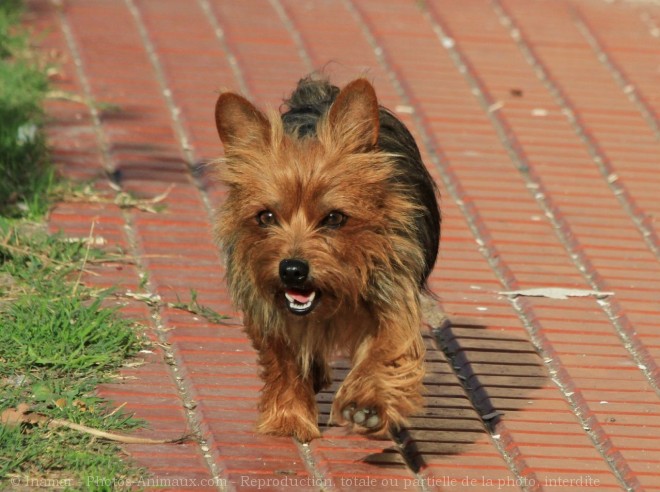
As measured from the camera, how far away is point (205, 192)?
22.6 ft

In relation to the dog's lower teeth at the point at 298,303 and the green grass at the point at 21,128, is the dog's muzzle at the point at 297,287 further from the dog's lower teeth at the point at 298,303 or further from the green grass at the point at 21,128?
the green grass at the point at 21,128

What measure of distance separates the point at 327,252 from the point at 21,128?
10.2 ft

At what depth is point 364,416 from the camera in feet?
14.3

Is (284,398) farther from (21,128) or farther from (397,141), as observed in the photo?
(21,128)

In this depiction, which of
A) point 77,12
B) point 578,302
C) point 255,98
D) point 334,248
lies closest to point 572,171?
point 578,302

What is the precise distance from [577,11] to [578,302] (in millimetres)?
4094

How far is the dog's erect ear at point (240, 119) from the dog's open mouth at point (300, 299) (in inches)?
22.0

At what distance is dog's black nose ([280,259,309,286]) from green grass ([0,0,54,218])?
2.32 m

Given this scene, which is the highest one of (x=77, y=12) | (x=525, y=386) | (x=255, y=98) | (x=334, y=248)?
(x=334, y=248)

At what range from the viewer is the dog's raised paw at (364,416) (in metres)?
4.36

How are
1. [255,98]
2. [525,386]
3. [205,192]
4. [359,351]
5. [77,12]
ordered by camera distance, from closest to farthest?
1. [359,351]
2. [525,386]
3. [205,192]
4. [255,98]
5. [77,12]

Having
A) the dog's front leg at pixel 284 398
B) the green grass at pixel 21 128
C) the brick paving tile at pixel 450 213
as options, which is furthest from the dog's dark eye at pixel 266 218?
the green grass at pixel 21 128

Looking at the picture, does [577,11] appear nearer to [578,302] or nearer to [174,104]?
[174,104]

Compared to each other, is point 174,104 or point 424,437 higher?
point 424,437
